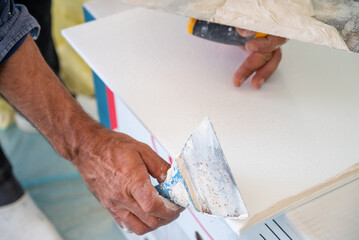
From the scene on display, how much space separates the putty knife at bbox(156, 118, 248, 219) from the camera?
56cm

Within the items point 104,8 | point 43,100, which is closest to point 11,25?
A: point 43,100

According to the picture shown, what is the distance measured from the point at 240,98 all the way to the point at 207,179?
0.25 metres

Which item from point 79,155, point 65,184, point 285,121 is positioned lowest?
point 65,184

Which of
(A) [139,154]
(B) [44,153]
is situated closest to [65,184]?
(B) [44,153]

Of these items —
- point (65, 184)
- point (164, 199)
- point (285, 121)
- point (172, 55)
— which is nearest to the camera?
point (164, 199)

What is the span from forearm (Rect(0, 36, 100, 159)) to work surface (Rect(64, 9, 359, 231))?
0.10 metres

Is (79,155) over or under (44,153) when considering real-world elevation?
over

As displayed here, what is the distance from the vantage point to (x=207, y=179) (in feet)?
1.86

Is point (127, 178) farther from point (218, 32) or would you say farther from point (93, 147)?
point (218, 32)

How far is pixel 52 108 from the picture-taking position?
28.7 inches

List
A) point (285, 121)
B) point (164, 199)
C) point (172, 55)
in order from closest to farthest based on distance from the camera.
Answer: point (164, 199) < point (285, 121) < point (172, 55)

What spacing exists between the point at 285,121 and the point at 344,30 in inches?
7.3

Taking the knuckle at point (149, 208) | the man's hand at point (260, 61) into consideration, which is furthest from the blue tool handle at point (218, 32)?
the knuckle at point (149, 208)

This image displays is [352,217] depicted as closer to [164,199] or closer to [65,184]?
[164,199]
